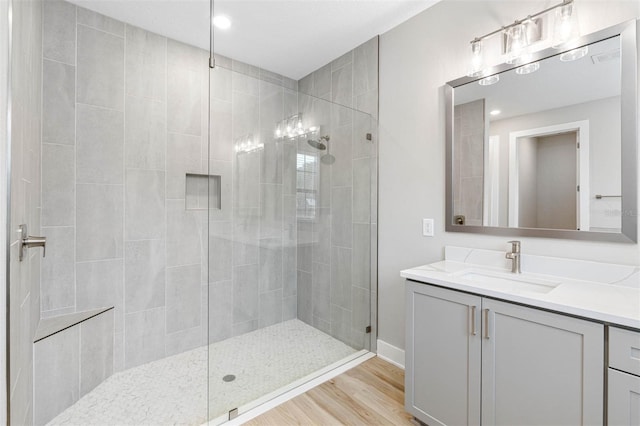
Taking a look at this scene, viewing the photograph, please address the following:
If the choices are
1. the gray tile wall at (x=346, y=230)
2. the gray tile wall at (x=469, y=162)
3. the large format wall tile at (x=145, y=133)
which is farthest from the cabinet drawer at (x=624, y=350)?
the large format wall tile at (x=145, y=133)

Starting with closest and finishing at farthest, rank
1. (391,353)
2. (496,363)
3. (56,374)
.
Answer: (496,363)
(56,374)
(391,353)

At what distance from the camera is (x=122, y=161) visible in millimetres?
2199

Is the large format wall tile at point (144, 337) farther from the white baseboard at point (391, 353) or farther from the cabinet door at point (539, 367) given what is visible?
the cabinet door at point (539, 367)

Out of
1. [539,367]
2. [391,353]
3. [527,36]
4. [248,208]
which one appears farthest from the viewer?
[391,353]

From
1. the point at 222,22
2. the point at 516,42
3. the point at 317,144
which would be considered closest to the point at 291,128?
the point at 317,144

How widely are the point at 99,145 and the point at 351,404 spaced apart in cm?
245

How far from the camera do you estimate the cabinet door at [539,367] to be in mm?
1059

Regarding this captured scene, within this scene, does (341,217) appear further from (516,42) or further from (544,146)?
(516,42)

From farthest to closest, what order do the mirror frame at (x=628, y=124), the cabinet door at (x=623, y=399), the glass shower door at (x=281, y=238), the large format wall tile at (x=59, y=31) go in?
the large format wall tile at (x=59, y=31), the glass shower door at (x=281, y=238), the mirror frame at (x=628, y=124), the cabinet door at (x=623, y=399)

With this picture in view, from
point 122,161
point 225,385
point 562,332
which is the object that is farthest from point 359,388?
point 122,161

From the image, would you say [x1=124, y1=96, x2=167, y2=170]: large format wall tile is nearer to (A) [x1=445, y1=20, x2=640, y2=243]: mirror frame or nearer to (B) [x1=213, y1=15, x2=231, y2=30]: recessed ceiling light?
(B) [x1=213, y1=15, x2=231, y2=30]: recessed ceiling light

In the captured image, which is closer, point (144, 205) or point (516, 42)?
point (516, 42)

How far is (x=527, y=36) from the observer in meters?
1.59

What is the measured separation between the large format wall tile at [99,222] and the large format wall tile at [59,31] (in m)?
0.87
